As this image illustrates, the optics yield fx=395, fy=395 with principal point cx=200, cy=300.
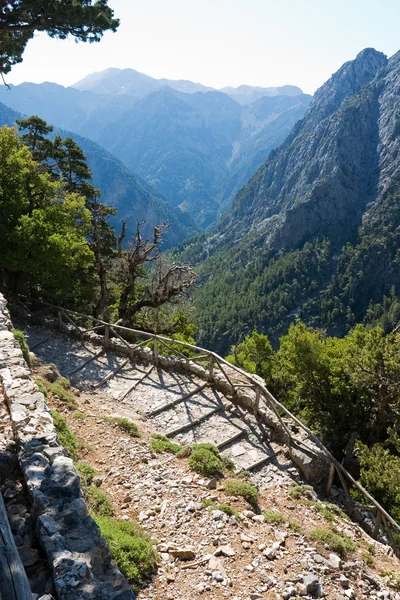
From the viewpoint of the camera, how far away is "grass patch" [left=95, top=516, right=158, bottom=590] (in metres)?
5.46

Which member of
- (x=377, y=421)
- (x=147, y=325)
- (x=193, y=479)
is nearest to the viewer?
(x=193, y=479)

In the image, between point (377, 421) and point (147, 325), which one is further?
point (147, 325)

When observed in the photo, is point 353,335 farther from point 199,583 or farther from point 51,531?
point 51,531

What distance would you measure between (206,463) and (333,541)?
290cm

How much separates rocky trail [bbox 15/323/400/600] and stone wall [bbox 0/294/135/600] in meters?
1.90

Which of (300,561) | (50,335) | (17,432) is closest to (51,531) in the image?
(17,432)

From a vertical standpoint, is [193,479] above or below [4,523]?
below

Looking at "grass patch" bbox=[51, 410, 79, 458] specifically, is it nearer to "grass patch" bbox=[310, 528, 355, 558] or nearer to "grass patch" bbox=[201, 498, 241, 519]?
"grass patch" bbox=[201, 498, 241, 519]

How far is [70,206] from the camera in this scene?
18812mm

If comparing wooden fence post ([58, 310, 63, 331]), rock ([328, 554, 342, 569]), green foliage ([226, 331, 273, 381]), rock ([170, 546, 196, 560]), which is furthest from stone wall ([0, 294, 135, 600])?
green foliage ([226, 331, 273, 381])

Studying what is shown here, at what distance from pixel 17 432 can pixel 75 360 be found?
955 cm

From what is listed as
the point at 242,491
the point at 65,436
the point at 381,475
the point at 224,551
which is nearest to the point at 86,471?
the point at 65,436

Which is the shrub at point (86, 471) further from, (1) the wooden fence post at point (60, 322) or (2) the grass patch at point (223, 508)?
(1) the wooden fence post at point (60, 322)

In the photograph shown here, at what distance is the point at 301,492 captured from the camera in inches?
368
